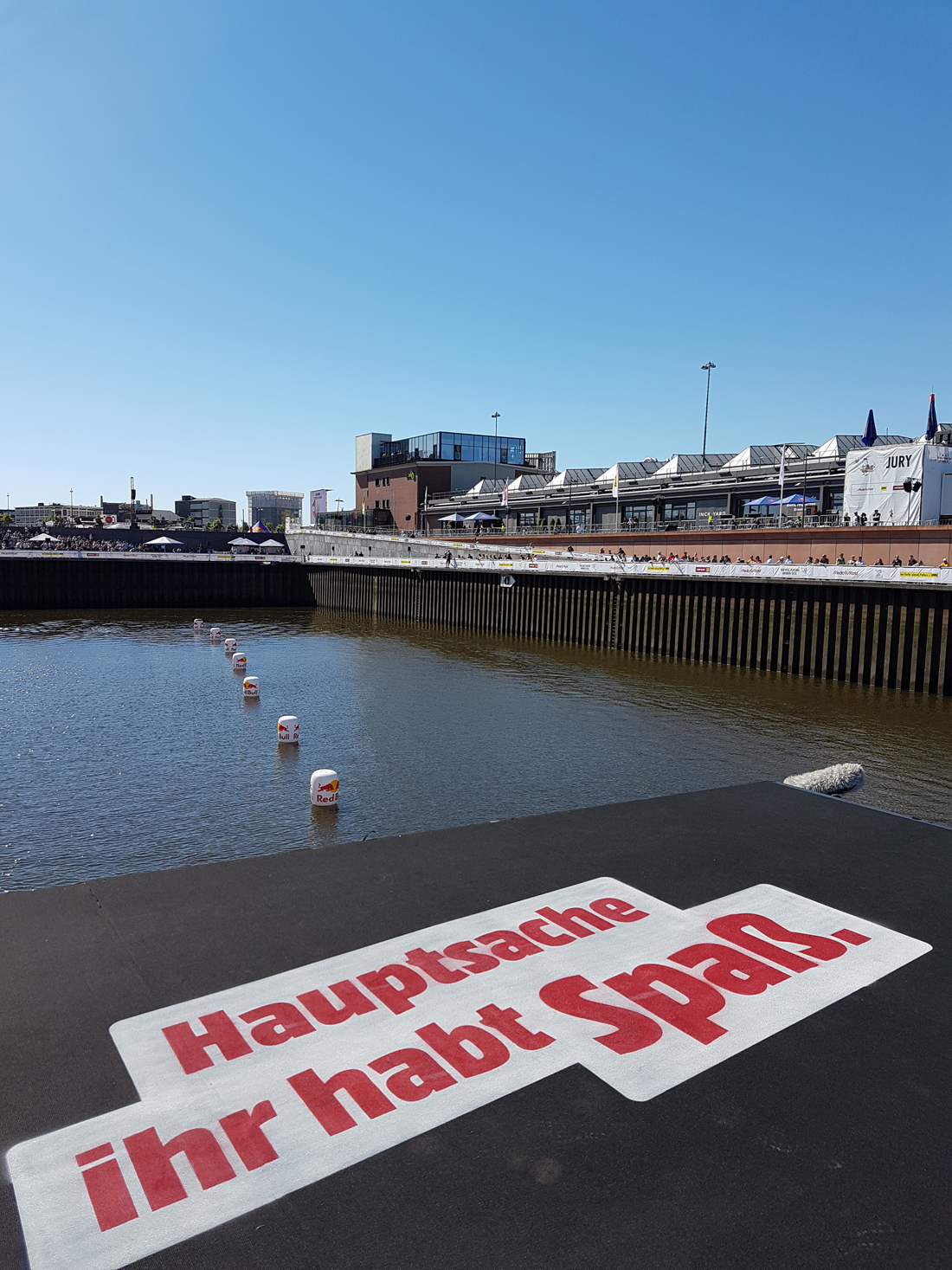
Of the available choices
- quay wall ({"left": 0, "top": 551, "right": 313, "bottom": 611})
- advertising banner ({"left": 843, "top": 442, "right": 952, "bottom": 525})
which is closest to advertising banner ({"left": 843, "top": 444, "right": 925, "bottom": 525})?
advertising banner ({"left": 843, "top": 442, "right": 952, "bottom": 525})

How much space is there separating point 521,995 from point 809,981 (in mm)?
2367

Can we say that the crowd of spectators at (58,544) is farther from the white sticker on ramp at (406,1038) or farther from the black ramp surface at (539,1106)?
the white sticker on ramp at (406,1038)

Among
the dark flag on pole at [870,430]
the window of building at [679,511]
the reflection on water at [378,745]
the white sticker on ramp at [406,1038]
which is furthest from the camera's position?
the window of building at [679,511]

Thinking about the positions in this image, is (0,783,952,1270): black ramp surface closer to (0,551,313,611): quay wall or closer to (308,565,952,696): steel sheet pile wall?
(308,565,952,696): steel sheet pile wall

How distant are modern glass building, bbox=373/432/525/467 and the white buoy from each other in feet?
306

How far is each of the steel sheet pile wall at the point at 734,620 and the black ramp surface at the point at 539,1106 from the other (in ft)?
80.7

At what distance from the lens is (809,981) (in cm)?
667

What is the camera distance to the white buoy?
15.4m

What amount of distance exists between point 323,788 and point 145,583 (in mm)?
64484

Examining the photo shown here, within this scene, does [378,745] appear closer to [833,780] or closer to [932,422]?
[833,780]

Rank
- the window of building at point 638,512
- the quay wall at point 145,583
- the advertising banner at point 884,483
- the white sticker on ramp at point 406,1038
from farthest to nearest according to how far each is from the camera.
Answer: the window of building at point 638,512
the quay wall at point 145,583
the advertising banner at point 884,483
the white sticker on ramp at point 406,1038

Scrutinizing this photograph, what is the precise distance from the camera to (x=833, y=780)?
14.3 meters

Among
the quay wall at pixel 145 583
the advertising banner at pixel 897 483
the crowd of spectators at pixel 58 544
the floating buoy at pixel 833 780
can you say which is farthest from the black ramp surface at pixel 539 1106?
the crowd of spectators at pixel 58 544

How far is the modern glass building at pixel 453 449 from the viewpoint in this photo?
10781 cm
